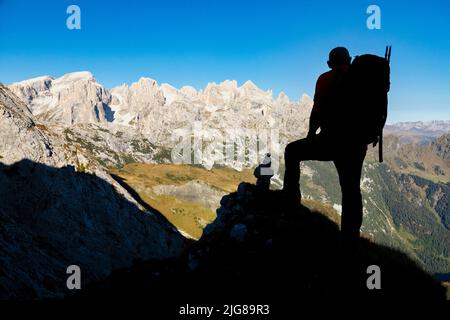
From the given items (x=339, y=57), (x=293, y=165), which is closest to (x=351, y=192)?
(x=293, y=165)

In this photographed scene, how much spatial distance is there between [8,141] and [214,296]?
103182 mm

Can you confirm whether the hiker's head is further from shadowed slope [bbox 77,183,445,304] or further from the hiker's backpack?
shadowed slope [bbox 77,183,445,304]

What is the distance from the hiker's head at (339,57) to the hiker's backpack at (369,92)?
984mm

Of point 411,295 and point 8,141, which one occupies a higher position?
point 8,141

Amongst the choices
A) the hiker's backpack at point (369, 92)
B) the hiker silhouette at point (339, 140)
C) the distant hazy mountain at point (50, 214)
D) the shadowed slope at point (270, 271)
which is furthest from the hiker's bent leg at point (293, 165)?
the distant hazy mountain at point (50, 214)

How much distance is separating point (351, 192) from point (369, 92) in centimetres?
317

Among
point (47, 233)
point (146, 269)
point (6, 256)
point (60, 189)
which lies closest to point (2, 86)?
point (60, 189)

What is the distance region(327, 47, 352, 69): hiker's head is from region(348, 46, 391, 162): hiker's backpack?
984 millimetres

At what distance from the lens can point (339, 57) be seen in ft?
38.9

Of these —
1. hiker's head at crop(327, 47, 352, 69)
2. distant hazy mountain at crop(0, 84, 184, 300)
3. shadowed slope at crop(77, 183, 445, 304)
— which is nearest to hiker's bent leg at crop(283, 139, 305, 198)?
shadowed slope at crop(77, 183, 445, 304)

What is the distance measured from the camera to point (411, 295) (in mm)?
11766

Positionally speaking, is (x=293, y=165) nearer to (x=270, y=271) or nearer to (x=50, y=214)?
(x=270, y=271)

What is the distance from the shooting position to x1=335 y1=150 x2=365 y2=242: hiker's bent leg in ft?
37.6
